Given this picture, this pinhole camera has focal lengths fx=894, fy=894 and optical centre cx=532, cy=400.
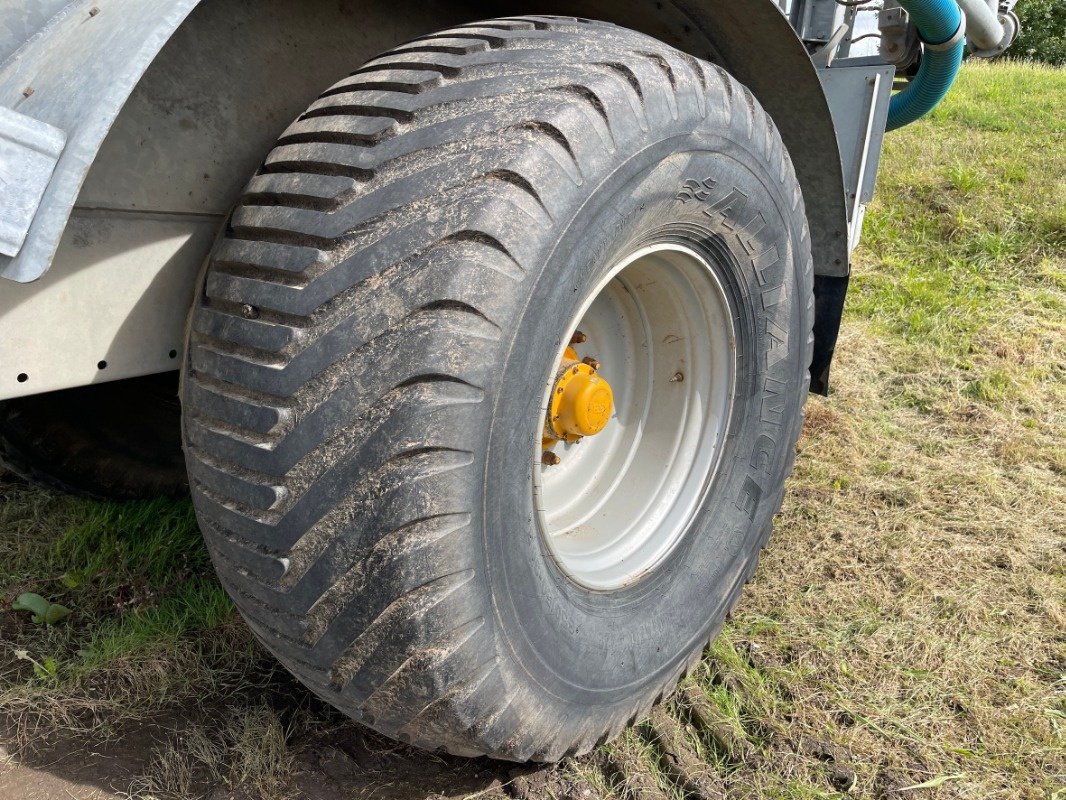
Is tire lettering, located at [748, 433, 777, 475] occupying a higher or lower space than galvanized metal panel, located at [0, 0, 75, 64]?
lower

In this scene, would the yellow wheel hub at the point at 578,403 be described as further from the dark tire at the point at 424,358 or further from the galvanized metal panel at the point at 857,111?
the galvanized metal panel at the point at 857,111

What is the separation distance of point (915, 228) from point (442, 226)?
4.54 metres

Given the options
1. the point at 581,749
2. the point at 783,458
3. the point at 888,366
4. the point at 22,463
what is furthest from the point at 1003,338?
the point at 22,463

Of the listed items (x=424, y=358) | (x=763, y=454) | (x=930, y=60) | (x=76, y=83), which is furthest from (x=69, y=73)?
(x=930, y=60)

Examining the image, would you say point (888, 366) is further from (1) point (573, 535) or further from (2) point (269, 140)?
(2) point (269, 140)

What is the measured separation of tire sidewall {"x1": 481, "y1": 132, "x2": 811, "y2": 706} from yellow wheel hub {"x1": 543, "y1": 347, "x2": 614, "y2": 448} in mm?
265

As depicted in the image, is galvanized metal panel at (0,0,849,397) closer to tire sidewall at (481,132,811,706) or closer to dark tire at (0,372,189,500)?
tire sidewall at (481,132,811,706)

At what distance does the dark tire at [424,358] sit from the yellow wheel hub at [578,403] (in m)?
0.30

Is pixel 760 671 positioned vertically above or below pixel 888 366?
below

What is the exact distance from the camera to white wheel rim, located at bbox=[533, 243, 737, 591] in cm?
199

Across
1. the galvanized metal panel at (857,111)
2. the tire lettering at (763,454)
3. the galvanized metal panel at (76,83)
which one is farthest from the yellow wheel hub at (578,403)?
the galvanized metal panel at (857,111)

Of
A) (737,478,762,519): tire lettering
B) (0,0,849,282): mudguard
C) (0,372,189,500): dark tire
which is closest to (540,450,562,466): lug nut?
(737,478,762,519): tire lettering

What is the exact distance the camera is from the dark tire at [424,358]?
1286 mm

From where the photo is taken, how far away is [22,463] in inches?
90.9
